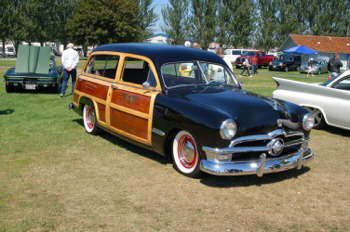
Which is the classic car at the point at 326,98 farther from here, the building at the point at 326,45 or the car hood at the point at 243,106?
the building at the point at 326,45

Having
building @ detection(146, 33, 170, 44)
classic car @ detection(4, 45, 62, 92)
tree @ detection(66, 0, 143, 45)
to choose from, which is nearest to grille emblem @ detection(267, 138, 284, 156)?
classic car @ detection(4, 45, 62, 92)

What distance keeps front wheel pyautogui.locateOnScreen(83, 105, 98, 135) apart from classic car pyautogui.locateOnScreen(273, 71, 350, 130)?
408cm

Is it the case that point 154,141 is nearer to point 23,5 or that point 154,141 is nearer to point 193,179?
point 193,179

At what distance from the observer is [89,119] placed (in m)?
7.77

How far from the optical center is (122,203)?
178 inches

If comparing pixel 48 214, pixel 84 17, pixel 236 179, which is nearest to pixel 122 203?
pixel 48 214

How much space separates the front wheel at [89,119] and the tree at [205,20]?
49.3 metres

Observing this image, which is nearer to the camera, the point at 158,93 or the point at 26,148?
the point at 158,93

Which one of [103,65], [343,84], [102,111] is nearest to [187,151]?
[102,111]

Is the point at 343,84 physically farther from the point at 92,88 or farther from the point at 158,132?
the point at 92,88

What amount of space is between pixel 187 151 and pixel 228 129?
797 mm

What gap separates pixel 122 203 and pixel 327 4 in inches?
2317

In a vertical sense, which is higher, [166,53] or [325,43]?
[325,43]

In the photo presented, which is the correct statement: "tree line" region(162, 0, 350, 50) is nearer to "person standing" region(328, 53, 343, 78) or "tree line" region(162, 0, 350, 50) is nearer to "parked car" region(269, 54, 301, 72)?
"parked car" region(269, 54, 301, 72)
